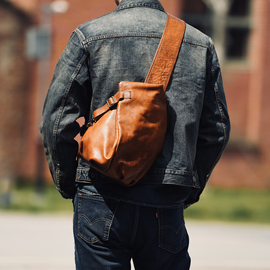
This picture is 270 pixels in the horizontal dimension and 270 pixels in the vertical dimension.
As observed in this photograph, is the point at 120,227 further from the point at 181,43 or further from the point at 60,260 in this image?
the point at 60,260

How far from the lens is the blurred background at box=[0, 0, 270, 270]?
534 inches

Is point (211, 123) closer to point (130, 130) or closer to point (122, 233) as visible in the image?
point (130, 130)

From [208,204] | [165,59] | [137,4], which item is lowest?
[208,204]

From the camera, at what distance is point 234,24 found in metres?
15.3

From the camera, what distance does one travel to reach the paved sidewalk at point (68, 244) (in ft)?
18.0

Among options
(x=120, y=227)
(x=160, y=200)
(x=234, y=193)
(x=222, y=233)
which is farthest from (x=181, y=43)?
(x=234, y=193)

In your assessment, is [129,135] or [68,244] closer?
[129,135]

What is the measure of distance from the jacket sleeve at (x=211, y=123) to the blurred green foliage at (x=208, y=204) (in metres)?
7.04

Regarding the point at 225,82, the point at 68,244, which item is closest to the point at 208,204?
the point at 225,82

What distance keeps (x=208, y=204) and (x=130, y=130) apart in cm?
973

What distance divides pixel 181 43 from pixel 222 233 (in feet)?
19.0

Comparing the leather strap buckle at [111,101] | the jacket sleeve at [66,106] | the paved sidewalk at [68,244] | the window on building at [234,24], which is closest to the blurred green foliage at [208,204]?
the paved sidewalk at [68,244]

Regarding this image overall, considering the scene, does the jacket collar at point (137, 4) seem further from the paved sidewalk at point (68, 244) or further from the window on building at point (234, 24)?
the window on building at point (234, 24)

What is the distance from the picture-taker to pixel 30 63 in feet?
46.3
